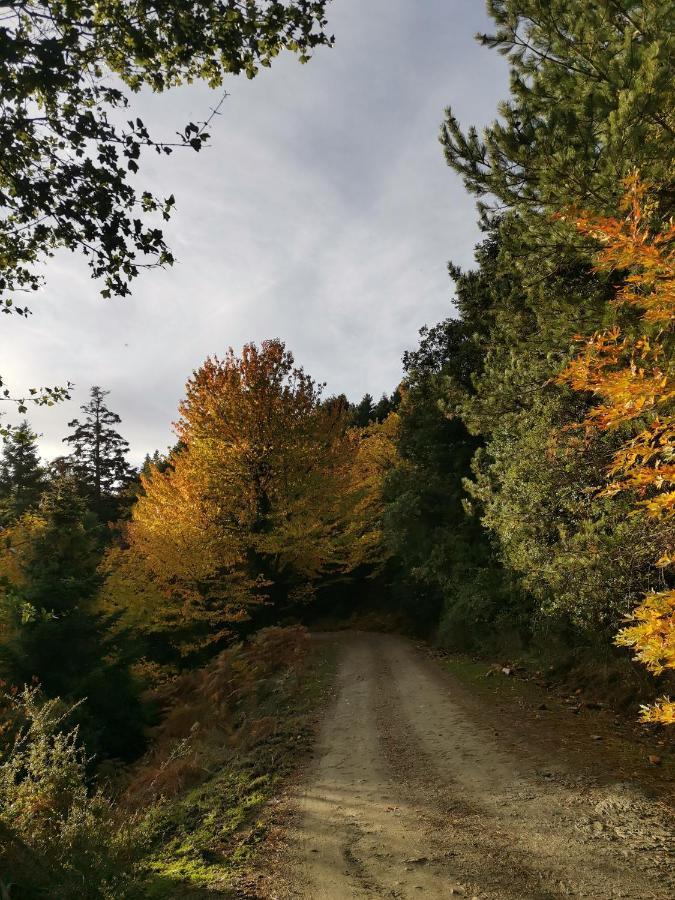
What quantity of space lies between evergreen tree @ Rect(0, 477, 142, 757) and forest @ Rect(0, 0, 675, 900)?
8 cm

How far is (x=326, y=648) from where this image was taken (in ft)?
63.5

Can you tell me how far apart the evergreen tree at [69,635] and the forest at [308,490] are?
0.25 feet

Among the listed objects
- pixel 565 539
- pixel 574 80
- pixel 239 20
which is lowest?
pixel 565 539

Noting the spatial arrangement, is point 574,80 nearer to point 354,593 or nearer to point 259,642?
point 259,642

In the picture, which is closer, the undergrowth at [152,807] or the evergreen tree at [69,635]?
the undergrowth at [152,807]

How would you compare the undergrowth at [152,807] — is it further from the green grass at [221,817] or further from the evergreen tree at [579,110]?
the evergreen tree at [579,110]

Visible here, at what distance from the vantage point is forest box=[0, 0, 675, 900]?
4637 mm

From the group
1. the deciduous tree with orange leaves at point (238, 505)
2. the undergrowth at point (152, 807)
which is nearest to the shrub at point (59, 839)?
the undergrowth at point (152, 807)

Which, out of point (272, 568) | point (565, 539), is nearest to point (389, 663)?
point (272, 568)

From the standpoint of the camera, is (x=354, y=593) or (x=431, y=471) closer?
(x=431, y=471)

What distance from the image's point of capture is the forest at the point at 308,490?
183 inches

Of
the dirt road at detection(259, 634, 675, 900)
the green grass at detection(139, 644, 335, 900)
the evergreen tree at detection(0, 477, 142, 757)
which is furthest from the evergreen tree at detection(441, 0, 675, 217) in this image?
the evergreen tree at detection(0, 477, 142, 757)

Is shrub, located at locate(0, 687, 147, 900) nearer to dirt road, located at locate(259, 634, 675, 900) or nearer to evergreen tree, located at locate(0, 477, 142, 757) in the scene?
dirt road, located at locate(259, 634, 675, 900)

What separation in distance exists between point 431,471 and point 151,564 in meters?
11.8
